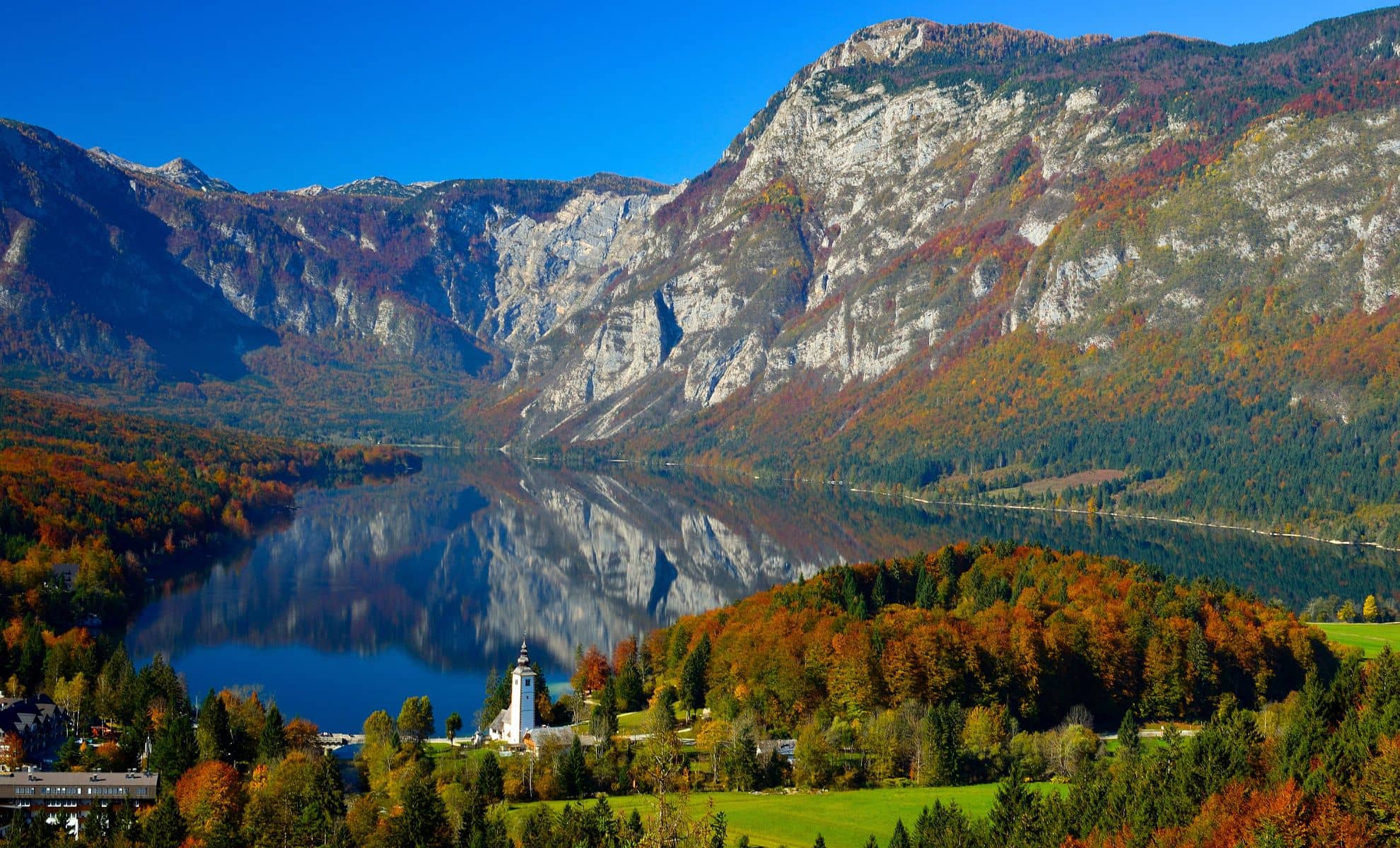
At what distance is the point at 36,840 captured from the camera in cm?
4297

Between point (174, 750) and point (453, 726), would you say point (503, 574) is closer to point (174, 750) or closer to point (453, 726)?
point (453, 726)

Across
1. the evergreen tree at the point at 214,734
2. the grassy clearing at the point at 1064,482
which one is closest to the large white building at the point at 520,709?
the evergreen tree at the point at 214,734

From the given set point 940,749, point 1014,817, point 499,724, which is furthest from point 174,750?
point 1014,817

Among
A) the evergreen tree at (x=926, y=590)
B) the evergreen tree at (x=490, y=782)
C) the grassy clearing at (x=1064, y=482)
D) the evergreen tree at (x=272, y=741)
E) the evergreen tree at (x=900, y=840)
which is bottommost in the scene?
the evergreen tree at (x=900, y=840)

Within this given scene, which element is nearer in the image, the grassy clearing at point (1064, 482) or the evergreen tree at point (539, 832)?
the evergreen tree at point (539, 832)

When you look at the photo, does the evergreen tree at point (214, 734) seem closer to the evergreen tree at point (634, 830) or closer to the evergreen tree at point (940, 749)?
the evergreen tree at point (634, 830)

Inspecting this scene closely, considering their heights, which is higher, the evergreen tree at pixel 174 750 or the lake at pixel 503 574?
the lake at pixel 503 574

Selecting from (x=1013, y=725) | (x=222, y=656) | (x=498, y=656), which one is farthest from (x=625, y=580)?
(x=1013, y=725)

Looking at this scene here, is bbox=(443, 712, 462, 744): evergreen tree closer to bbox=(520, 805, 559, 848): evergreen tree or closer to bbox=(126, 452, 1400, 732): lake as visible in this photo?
bbox=(126, 452, 1400, 732): lake

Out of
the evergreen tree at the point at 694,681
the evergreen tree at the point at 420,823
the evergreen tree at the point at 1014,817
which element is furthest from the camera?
the evergreen tree at the point at 694,681

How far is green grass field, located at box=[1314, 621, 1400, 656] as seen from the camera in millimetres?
77125

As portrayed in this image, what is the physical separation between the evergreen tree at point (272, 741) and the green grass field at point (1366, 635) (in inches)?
2112

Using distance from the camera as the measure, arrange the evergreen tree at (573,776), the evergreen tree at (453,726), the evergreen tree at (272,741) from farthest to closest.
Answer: the evergreen tree at (453,726) < the evergreen tree at (272,741) < the evergreen tree at (573,776)

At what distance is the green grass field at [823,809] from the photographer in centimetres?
4519
